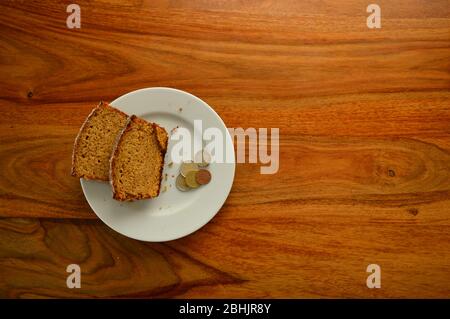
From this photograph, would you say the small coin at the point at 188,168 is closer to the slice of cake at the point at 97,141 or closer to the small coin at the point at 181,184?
the small coin at the point at 181,184

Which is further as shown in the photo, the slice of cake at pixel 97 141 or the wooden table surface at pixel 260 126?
the wooden table surface at pixel 260 126

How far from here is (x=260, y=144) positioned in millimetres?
1419

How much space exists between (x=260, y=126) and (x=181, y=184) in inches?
13.9

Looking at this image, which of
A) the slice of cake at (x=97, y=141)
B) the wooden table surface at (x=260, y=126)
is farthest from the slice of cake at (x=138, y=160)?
the wooden table surface at (x=260, y=126)

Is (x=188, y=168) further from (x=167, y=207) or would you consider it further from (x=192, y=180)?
(x=167, y=207)

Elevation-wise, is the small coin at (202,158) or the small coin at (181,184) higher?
the small coin at (202,158)

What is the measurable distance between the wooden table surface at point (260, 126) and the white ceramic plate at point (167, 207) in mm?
93

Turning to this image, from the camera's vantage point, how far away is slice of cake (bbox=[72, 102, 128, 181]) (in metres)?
1.29

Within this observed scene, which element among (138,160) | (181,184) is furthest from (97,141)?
(181,184)

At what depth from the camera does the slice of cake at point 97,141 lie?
4.22 feet

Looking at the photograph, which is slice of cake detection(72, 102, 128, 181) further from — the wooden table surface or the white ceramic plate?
the wooden table surface

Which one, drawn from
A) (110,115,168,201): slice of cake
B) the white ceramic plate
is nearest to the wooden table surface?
the white ceramic plate

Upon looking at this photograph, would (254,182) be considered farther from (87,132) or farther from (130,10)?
(130,10)

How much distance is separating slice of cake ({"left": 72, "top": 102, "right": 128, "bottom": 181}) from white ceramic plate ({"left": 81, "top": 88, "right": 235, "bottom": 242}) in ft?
0.13
